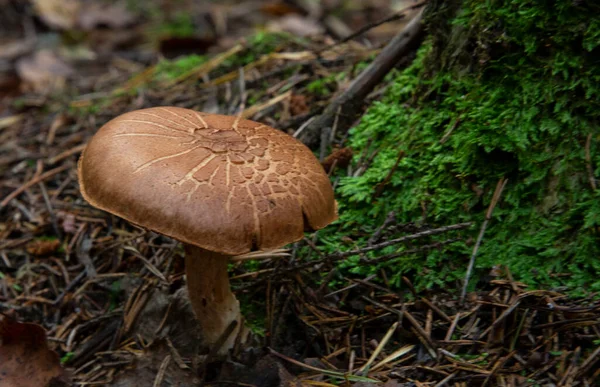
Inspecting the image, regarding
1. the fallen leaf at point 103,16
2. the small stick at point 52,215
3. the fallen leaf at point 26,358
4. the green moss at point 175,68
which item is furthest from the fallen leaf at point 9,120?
the fallen leaf at point 103,16

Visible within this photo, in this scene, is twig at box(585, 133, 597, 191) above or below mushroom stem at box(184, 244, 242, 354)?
above

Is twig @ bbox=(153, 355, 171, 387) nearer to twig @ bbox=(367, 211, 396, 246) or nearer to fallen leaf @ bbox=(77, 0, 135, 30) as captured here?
twig @ bbox=(367, 211, 396, 246)

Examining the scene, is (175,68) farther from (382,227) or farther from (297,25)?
(382,227)

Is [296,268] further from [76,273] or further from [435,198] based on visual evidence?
[76,273]

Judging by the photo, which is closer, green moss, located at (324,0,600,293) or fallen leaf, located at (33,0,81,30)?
green moss, located at (324,0,600,293)

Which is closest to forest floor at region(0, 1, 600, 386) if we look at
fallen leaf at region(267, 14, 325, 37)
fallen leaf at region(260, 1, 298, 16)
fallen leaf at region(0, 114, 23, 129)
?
fallen leaf at region(0, 114, 23, 129)

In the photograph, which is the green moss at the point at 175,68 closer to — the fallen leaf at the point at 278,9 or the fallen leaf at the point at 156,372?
the fallen leaf at the point at 156,372
